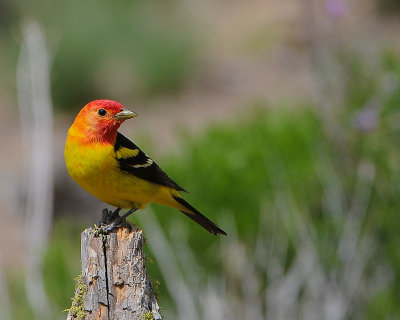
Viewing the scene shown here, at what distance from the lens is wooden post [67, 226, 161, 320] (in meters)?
2.92

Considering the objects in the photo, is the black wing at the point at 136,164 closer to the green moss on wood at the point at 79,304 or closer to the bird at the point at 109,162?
the bird at the point at 109,162

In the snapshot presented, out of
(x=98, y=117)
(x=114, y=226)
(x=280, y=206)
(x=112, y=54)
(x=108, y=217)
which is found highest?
(x=98, y=117)

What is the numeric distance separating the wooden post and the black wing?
0.72m

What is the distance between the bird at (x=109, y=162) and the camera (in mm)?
3539

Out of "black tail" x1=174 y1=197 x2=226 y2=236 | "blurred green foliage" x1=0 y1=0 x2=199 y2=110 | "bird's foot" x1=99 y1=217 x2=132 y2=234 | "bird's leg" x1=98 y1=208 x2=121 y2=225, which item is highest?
"bird's foot" x1=99 y1=217 x2=132 y2=234

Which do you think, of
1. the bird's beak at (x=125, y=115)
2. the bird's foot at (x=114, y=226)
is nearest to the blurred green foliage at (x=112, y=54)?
the bird's beak at (x=125, y=115)

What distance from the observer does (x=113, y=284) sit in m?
2.95

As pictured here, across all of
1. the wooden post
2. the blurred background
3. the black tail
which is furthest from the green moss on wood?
the blurred background

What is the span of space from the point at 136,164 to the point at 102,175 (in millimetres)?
242

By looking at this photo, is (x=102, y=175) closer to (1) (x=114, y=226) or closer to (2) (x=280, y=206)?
(1) (x=114, y=226)

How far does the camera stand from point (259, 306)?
5.50 metres

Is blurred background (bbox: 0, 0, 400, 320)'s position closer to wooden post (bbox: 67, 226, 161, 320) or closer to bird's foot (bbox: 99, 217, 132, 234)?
bird's foot (bbox: 99, 217, 132, 234)

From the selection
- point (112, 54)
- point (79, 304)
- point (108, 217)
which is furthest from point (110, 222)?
point (112, 54)

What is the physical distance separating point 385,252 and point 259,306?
1.10 meters
